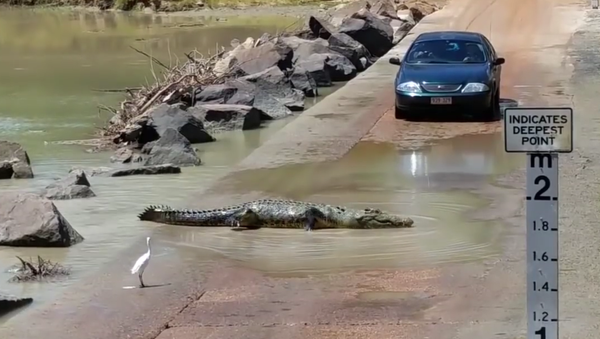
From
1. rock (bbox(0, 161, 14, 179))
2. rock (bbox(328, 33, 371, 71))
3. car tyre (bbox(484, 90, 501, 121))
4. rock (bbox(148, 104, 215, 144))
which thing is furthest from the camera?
rock (bbox(328, 33, 371, 71))

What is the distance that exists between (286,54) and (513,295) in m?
23.2

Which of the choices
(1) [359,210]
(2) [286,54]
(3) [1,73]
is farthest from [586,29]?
(1) [359,210]

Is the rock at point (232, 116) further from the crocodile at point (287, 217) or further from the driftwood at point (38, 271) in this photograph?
the driftwood at point (38, 271)

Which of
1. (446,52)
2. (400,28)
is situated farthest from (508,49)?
(446,52)

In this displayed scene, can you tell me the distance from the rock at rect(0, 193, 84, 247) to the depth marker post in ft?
25.0

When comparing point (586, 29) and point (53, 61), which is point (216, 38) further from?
point (586, 29)

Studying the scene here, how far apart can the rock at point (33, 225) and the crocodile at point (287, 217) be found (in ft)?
4.69

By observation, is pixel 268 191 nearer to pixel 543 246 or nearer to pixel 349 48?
pixel 543 246

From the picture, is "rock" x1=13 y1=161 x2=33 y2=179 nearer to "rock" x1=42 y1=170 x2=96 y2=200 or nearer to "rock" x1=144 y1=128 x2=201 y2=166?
"rock" x1=144 y1=128 x2=201 y2=166

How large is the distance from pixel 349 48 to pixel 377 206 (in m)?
21.1

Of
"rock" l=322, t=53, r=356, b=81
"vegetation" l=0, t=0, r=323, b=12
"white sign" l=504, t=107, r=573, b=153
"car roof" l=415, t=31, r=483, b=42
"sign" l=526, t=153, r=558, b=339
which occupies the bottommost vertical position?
"vegetation" l=0, t=0, r=323, b=12

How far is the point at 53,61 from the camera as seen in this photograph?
126 ft

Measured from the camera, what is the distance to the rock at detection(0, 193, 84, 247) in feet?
39.3

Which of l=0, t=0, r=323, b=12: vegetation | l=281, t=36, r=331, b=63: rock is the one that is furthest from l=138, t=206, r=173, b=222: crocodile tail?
l=0, t=0, r=323, b=12: vegetation
